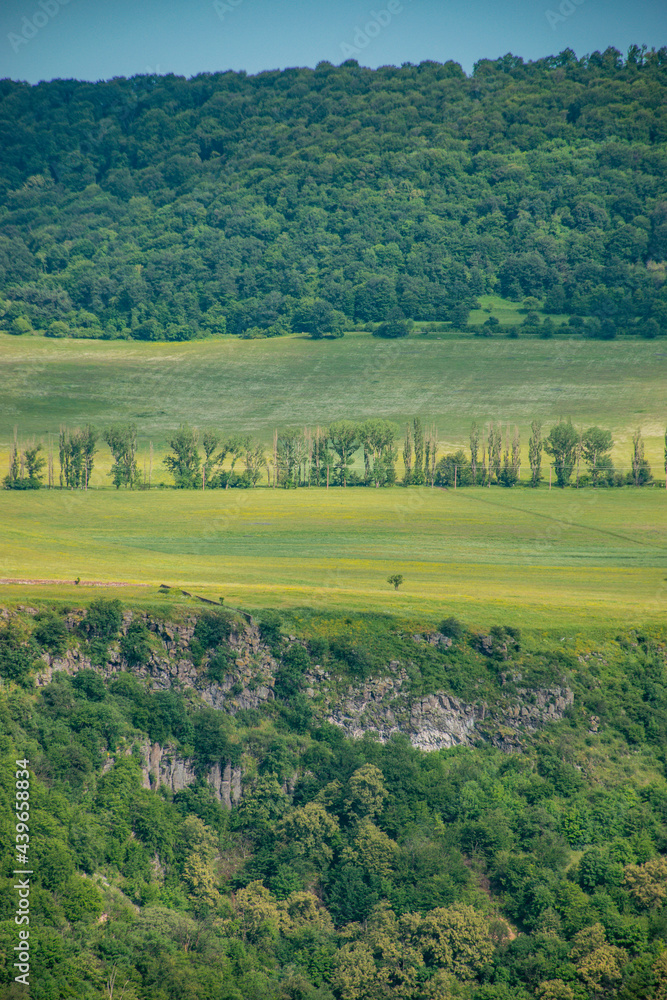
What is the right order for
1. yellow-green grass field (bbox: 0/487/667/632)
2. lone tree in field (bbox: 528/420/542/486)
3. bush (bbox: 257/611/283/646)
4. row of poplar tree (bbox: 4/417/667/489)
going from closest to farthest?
bush (bbox: 257/611/283/646), yellow-green grass field (bbox: 0/487/667/632), row of poplar tree (bbox: 4/417/667/489), lone tree in field (bbox: 528/420/542/486)

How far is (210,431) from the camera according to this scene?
145375 mm

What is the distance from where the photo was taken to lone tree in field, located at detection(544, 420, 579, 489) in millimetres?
134875

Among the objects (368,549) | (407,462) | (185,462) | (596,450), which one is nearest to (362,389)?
(407,462)

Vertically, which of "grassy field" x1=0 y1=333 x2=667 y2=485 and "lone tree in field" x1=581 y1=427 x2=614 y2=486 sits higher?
"grassy field" x1=0 y1=333 x2=667 y2=485

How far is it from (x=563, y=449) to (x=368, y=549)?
46.5 m

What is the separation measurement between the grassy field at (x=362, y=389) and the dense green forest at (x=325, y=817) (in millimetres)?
86664

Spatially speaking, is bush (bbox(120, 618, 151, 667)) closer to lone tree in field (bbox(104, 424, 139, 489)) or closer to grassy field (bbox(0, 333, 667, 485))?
lone tree in field (bbox(104, 424, 139, 489))

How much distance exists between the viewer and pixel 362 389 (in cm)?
18512

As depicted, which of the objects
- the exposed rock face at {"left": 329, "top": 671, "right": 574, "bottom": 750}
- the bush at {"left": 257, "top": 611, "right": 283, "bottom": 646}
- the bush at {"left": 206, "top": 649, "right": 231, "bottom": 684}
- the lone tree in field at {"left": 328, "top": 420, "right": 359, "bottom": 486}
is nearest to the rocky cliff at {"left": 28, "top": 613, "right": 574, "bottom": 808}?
the exposed rock face at {"left": 329, "top": 671, "right": 574, "bottom": 750}

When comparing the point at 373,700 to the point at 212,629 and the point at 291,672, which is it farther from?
the point at 212,629

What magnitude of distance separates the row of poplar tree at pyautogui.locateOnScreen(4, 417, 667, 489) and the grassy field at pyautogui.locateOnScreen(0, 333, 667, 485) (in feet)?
51.0

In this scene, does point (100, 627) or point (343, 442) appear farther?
point (343, 442)

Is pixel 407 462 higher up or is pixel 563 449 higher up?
pixel 563 449

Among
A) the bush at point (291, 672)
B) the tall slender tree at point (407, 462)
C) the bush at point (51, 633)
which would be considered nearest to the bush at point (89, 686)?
the bush at point (51, 633)
